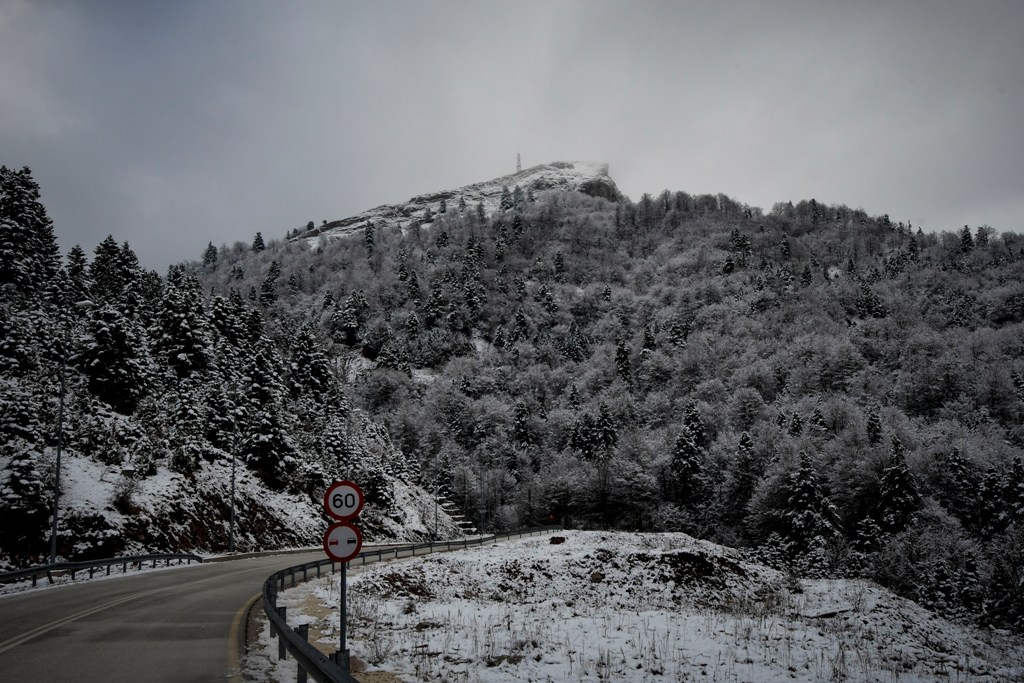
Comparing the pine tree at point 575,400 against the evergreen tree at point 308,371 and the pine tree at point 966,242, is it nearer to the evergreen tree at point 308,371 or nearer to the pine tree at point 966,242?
the evergreen tree at point 308,371

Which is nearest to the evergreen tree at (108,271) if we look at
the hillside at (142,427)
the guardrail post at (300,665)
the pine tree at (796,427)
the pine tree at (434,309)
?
the hillside at (142,427)

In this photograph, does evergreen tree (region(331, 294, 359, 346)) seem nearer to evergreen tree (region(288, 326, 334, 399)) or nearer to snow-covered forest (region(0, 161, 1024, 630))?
snow-covered forest (region(0, 161, 1024, 630))

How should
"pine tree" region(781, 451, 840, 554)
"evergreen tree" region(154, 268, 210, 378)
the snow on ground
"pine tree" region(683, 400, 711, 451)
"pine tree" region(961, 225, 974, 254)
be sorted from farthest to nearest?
"pine tree" region(961, 225, 974, 254)
"pine tree" region(683, 400, 711, 451)
"pine tree" region(781, 451, 840, 554)
"evergreen tree" region(154, 268, 210, 378)
the snow on ground

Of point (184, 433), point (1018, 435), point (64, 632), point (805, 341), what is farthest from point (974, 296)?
point (64, 632)

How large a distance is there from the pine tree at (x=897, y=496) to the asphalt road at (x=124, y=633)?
199 ft

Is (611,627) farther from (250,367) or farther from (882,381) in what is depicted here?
(882,381)

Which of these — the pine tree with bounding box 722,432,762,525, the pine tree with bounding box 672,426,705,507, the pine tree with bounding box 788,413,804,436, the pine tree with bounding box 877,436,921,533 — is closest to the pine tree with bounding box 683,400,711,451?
the pine tree with bounding box 672,426,705,507

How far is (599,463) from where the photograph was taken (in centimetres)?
9125

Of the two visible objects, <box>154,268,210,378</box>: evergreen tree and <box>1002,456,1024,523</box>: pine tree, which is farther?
<box>1002,456,1024,523</box>: pine tree

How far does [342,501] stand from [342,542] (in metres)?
0.55

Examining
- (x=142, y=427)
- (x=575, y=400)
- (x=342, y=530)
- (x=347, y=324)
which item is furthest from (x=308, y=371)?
(x=347, y=324)

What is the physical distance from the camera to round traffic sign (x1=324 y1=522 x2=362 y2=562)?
320 inches

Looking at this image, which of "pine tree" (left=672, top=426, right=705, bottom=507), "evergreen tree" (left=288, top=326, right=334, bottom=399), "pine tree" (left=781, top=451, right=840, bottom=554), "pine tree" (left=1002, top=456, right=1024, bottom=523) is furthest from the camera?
"evergreen tree" (left=288, top=326, right=334, bottom=399)

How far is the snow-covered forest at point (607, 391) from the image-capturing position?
43.2m
